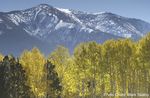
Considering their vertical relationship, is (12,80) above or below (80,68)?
below

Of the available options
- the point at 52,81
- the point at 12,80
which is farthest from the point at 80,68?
the point at 12,80

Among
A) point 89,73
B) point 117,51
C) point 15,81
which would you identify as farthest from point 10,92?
point 117,51

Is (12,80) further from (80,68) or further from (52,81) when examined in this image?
(80,68)

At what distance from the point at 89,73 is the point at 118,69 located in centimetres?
618

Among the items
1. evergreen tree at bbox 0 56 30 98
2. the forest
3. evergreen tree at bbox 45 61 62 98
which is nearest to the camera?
evergreen tree at bbox 0 56 30 98

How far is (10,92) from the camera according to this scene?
86188 mm

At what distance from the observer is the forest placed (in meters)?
87.0

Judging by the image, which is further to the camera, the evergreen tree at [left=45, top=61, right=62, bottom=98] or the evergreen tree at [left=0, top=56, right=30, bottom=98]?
the evergreen tree at [left=45, top=61, right=62, bottom=98]

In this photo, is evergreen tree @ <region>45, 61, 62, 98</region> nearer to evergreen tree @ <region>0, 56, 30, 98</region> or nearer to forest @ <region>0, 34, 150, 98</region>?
forest @ <region>0, 34, 150, 98</region>

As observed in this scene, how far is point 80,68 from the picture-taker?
92625mm

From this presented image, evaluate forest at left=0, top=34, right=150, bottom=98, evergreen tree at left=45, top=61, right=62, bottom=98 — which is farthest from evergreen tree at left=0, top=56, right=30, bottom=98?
evergreen tree at left=45, top=61, right=62, bottom=98

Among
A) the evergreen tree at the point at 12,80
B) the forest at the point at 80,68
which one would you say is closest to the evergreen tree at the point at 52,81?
the forest at the point at 80,68

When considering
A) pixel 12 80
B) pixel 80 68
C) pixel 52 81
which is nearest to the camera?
pixel 12 80

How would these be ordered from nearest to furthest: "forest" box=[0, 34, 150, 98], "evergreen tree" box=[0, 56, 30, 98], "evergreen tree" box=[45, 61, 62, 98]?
"evergreen tree" box=[0, 56, 30, 98] → "forest" box=[0, 34, 150, 98] → "evergreen tree" box=[45, 61, 62, 98]
